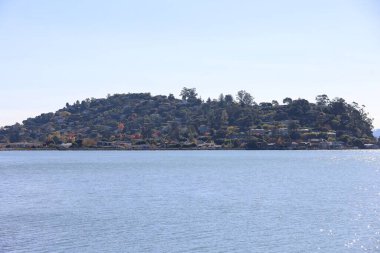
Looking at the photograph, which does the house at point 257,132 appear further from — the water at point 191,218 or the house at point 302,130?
the water at point 191,218

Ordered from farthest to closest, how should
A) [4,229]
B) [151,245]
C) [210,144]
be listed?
1. [210,144]
2. [4,229]
3. [151,245]

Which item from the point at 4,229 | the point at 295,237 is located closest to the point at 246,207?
the point at 295,237

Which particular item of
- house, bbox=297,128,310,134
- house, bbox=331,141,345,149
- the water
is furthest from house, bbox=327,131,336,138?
the water

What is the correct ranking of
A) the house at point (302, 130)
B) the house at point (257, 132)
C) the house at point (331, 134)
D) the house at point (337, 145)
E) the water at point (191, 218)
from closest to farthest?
the water at point (191, 218) → the house at point (337, 145) → the house at point (331, 134) → the house at point (302, 130) → the house at point (257, 132)

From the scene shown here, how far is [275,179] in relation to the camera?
6869 cm

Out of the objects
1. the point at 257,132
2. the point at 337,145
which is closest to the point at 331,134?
the point at 337,145

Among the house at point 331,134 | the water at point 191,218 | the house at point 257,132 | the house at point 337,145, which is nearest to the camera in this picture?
the water at point 191,218

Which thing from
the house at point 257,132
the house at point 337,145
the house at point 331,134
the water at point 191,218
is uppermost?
the house at point 257,132

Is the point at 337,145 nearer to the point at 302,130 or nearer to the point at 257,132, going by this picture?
the point at 302,130

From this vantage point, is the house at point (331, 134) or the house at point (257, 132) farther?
the house at point (257, 132)

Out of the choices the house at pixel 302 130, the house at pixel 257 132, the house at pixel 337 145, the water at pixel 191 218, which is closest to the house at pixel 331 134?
the house at pixel 337 145

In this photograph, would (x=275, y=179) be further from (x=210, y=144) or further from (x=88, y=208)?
(x=210, y=144)

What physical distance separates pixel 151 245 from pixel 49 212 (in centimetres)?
1298

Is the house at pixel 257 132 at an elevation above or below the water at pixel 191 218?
above
